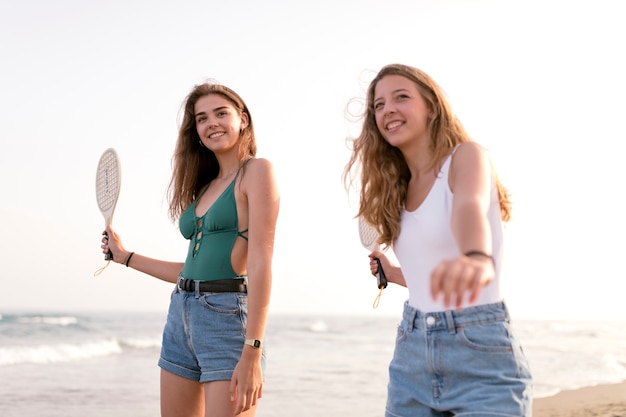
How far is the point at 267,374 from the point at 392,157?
349 inches

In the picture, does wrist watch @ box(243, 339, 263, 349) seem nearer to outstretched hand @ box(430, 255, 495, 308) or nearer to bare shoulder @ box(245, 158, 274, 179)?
bare shoulder @ box(245, 158, 274, 179)

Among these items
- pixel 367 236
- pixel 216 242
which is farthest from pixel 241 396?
pixel 367 236

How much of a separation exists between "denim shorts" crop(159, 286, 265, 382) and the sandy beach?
528 centimetres

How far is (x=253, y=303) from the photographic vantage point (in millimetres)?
2889

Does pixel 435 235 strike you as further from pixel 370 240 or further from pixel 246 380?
pixel 370 240

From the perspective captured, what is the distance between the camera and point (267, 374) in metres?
11.0

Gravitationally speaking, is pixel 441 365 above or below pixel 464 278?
below

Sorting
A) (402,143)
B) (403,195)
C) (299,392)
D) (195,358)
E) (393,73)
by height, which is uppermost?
(393,73)

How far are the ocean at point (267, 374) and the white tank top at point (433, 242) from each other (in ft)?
18.4

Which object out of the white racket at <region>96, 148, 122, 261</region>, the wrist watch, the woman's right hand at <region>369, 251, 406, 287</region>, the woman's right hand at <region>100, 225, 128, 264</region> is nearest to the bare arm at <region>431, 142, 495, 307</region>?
the woman's right hand at <region>369, 251, 406, 287</region>

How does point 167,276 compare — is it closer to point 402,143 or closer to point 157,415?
point 402,143

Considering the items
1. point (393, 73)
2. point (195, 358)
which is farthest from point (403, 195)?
point (195, 358)

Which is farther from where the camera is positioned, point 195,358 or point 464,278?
point 195,358

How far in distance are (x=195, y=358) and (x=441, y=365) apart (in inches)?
48.4
